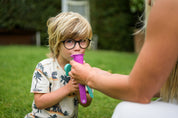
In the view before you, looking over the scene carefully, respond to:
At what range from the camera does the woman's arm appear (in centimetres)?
102

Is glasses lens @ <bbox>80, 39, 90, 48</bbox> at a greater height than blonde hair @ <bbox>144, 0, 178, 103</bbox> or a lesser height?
greater

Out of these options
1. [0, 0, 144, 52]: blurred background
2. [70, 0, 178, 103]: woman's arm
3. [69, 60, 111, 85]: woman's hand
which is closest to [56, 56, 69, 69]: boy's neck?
[69, 60, 111, 85]: woman's hand

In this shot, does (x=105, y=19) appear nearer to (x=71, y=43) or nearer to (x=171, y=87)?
(x=71, y=43)

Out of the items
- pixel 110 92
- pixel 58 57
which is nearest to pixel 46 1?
pixel 58 57

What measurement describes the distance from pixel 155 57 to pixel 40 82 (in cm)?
90

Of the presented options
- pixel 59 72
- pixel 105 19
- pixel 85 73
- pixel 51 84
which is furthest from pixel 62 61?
pixel 105 19

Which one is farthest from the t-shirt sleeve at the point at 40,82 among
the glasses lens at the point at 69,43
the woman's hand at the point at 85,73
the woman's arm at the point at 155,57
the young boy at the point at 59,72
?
the woman's arm at the point at 155,57

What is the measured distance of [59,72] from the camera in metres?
1.75

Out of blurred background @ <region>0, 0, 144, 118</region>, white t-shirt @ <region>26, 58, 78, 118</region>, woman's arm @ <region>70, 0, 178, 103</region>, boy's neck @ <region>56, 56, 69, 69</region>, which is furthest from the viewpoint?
blurred background @ <region>0, 0, 144, 118</region>

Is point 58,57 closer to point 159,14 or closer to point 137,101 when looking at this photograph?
point 137,101

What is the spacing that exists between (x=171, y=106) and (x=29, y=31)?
12.4m

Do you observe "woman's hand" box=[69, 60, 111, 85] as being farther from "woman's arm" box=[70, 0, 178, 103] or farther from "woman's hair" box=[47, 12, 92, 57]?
"woman's hair" box=[47, 12, 92, 57]

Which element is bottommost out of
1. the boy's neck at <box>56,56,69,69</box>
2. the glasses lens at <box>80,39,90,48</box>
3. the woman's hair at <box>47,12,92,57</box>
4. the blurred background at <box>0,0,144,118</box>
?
the blurred background at <box>0,0,144,118</box>

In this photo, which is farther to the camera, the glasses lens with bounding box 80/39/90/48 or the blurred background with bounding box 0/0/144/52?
the blurred background with bounding box 0/0/144/52
